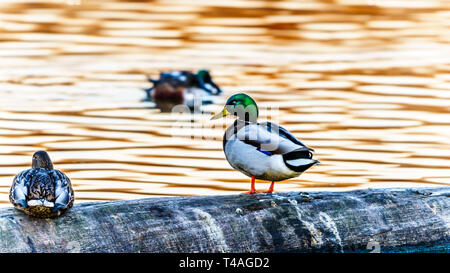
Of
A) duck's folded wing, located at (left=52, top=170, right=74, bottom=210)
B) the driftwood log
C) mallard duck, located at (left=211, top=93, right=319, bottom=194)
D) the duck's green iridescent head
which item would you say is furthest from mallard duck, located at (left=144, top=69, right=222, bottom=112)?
duck's folded wing, located at (left=52, top=170, right=74, bottom=210)

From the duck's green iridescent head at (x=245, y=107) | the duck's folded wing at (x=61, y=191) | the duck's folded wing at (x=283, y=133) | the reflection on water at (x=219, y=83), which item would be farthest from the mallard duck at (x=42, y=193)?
the reflection on water at (x=219, y=83)

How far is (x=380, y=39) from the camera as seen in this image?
755 inches

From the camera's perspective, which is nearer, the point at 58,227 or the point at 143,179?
the point at 58,227

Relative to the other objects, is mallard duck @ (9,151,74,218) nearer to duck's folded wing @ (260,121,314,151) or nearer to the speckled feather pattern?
the speckled feather pattern

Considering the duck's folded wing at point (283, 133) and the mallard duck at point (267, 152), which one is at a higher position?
the duck's folded wing at point (283, 133)

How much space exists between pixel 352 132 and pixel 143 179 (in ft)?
10.00

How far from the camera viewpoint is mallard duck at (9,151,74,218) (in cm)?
538

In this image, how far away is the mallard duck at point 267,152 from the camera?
20.5ft

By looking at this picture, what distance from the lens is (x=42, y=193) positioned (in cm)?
539

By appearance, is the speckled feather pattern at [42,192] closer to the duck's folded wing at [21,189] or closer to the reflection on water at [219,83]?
the duck's folded wing at [21,189]

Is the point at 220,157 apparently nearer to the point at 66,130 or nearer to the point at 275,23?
the point at 66,130

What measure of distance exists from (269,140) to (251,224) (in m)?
0.64

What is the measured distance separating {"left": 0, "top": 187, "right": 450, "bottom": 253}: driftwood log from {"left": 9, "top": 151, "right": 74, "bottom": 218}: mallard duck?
0.23 ft
